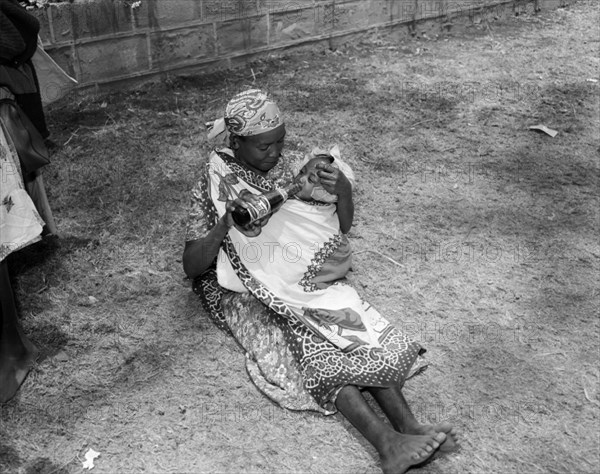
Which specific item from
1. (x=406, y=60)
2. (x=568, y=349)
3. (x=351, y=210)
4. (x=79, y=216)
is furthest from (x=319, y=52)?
(x=568, y=349)

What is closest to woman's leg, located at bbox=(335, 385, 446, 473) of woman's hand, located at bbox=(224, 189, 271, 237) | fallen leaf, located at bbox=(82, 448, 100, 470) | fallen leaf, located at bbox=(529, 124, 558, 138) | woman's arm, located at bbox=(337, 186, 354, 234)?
woman's hand, located at bbox=(224, 189, 271, 237)

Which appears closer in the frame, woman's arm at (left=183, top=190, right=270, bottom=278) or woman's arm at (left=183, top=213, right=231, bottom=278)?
woman's arm at (left=183, top=190, right=270, bottom=278)

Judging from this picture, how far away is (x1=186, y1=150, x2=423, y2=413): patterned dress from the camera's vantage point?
2.86 metres

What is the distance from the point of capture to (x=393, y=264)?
3941mm

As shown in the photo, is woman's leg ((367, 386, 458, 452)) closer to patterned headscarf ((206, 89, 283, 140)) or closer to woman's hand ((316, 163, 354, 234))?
woman's hand ((316, 163, 354, 234))

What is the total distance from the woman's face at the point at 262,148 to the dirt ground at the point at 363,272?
0.88 metres

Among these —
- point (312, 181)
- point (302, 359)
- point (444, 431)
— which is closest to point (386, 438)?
point (444, 431)

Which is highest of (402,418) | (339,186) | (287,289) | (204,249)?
(339,186)

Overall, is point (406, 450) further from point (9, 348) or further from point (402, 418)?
point (9, 348)

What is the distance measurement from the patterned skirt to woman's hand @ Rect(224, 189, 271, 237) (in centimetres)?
42

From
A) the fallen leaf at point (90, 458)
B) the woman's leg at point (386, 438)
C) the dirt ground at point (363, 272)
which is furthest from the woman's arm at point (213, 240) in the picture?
the fallen leaf at point (90, 458)

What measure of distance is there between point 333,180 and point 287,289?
20.8 inches

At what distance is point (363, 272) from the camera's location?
3.88 metres

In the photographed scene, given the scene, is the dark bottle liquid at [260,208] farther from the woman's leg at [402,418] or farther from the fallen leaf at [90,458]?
the fallen leaf at [90,458]
